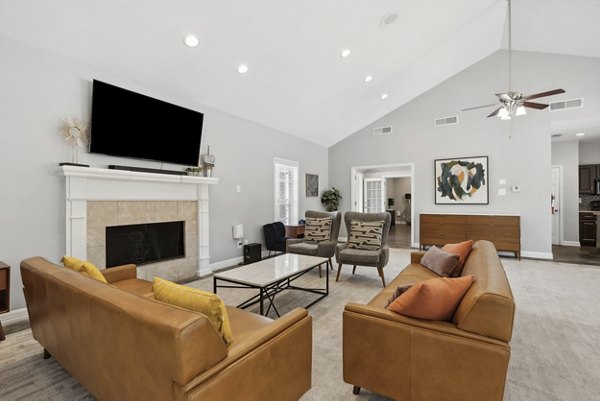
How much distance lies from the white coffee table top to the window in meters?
2.78

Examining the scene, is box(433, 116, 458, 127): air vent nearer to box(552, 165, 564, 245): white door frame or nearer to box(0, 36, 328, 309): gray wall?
box(552, 165, 564, 245): white door frame

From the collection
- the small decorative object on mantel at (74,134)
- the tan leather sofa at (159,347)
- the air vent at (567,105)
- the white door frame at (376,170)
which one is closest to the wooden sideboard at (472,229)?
the white door frame at (376,170)

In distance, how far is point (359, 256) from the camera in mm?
3982

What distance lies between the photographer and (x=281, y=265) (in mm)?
3277

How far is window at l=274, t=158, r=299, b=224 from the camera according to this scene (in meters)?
6.31

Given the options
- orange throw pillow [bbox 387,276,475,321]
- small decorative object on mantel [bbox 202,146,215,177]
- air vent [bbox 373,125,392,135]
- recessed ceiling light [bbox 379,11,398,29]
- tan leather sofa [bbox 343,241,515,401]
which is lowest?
tan leather sofa [bbox 343,241,515,401]

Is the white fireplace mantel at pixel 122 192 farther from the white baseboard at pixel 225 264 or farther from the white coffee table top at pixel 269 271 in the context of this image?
the white coffee table top at pixel 269 271

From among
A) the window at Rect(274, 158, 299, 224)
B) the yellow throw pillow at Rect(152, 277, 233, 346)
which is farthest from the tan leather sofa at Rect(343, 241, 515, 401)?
the window at Rect(274, 158, 299, 224)

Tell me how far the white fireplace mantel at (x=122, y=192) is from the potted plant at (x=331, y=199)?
387cm

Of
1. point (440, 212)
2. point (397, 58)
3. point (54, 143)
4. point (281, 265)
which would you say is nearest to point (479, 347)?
point (281, 265)

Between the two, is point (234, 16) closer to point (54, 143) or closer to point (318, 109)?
point (54, 143)

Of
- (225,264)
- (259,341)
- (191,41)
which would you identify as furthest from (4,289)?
(191,41)

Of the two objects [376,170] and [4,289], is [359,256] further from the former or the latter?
[376,170]

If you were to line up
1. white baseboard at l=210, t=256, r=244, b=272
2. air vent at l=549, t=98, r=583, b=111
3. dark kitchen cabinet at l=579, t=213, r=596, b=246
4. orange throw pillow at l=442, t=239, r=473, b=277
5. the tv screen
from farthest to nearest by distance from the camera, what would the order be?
dark kitchen cabinet at l=579, t=213, r=596, b=246
air vent at l=549, t=98, r=583, b=111
white baseboard at l=210, t=256, r=244, b=272
the tv screen
orange throw pillow at l=442, t=239, r=473, b=277
